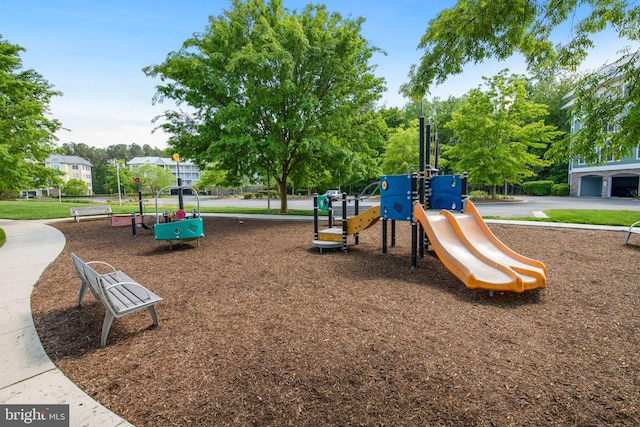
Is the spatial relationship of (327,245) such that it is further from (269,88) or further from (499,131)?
(499,131)

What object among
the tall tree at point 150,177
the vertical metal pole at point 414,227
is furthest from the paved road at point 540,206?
the tall tree at point 150,177

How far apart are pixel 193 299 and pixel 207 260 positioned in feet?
8.75

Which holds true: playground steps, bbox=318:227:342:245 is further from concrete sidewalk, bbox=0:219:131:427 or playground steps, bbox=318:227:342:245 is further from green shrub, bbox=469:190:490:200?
green shrub, bbox=469:190:490:200

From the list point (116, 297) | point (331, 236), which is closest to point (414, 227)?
point (331, 236)

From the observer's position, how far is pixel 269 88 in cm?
1379

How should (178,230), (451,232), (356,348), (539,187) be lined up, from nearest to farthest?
(356,348), (451,232), (178,230), (539,187)

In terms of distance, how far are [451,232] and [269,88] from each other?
10773 millimetres

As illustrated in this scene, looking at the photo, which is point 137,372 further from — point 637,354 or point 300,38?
point 300,38

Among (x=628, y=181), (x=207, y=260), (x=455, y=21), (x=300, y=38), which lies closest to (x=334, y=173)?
(x=300, y=38)

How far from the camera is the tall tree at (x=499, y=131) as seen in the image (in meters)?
23.7

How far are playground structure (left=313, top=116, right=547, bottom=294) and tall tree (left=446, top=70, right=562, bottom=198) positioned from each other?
743 inches

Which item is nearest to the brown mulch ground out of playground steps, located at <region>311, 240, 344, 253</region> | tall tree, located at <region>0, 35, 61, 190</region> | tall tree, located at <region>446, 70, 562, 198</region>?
playground steps, located at <region>311, 240, 344, 253</region>

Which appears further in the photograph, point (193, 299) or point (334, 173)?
point (334, 173)

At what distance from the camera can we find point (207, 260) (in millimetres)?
7305
